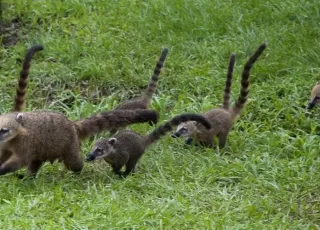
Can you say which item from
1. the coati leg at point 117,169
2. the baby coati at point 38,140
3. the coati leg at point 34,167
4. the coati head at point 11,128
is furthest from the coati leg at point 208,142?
the coati head at point 11,128

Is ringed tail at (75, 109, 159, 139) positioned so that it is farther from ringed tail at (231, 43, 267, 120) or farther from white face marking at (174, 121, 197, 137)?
ringed tail at (231, 43, 267, 120)

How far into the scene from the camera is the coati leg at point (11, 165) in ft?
23.6

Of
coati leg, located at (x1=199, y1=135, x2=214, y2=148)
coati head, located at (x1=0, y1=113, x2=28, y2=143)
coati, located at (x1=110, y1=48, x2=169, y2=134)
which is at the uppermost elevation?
coati head, located at (x1=0, y1=113, x2=28, y2=143)

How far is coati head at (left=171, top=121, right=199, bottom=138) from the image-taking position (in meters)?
8.45

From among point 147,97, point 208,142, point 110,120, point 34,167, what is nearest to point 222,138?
point 208,142

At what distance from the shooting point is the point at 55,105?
9.64m

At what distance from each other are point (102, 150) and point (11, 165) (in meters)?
0.86

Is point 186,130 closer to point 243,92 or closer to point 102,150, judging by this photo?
point 243,92

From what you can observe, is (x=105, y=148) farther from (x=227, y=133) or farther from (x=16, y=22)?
(x=16, y=22)

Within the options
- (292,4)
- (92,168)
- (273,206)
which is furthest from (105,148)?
(292,4)

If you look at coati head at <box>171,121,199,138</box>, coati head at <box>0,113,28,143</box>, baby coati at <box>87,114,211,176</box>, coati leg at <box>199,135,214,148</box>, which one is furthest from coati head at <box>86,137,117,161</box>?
coati leg at <box>199,135,214,148</box>

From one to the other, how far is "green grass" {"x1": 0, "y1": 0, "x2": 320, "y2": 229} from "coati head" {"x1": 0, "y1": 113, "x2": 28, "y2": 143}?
408mm

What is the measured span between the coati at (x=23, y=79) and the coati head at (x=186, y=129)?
1538mm

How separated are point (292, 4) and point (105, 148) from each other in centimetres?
463
